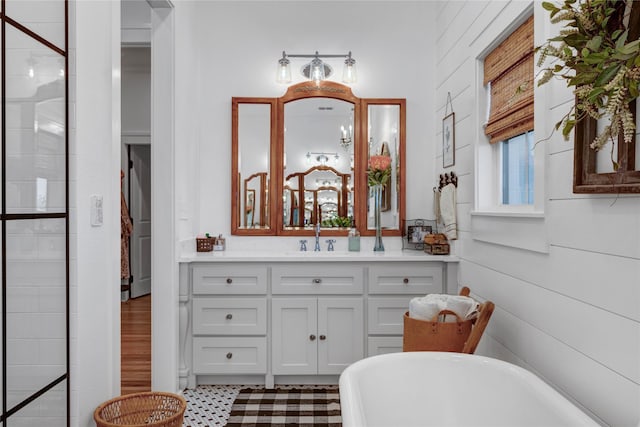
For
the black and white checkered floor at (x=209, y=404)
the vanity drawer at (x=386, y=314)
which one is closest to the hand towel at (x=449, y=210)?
the vanity drawer at (x=386, y=314)

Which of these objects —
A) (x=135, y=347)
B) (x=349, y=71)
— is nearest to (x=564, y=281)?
(x=349, y=71)

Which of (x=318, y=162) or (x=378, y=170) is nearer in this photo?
(x=378, y=170)

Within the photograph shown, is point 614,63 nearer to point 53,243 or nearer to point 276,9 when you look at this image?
point 53,243

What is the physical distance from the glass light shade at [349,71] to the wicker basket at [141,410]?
2408 mm

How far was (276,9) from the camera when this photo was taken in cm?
359

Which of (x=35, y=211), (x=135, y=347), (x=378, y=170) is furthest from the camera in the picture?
(x=135, y=347)

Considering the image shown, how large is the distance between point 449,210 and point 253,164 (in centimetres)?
146

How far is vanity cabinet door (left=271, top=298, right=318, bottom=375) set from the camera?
306 centimetres

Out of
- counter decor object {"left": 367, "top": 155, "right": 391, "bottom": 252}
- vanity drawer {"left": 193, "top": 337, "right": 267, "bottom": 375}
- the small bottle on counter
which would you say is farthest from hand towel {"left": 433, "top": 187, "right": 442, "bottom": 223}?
vanity drawer {"left": 193, "top": 337, "right": 267, "bottom": 375}

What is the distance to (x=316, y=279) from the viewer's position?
10.0 feet

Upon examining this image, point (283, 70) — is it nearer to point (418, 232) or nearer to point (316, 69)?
point (316, 69)

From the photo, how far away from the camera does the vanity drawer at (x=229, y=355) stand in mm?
3053

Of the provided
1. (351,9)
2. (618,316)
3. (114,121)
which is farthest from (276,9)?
(618,316)

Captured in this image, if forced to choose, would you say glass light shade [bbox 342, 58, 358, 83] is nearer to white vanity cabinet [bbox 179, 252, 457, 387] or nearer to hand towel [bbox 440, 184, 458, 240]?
hand towel [bbox 440, 184, 458, 240]
